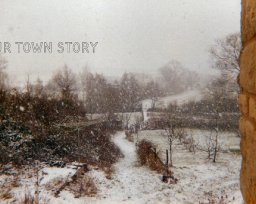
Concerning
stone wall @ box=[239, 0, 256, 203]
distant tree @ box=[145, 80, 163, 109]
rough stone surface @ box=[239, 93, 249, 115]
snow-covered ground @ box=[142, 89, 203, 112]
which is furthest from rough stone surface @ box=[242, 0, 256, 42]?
distant tree @ box=[145, 80, 163, 109]

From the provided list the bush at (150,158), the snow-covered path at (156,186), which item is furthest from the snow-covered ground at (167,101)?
the snow-covered path at (156,186)

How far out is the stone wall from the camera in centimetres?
105

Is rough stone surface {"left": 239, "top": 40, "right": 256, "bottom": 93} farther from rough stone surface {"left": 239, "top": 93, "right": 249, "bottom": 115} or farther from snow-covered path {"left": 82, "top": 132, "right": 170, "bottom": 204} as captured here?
snow-covered path {"left": 82, "top": 132, "right": 170, "bottom": 204}

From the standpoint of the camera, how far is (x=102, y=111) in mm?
36438

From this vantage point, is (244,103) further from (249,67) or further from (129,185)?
(129,185)

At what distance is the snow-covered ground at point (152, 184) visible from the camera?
36.3ft

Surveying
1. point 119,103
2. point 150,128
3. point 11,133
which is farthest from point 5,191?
point 119,103

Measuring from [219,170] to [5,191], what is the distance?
35.2ft

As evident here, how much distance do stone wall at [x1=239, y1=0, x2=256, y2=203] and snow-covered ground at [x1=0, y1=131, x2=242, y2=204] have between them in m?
9.82

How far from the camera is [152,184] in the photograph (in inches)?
519

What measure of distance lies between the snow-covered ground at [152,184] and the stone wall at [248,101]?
9.82 metres

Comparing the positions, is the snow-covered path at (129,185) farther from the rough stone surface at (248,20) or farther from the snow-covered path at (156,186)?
the rough stone surface at (248,20)

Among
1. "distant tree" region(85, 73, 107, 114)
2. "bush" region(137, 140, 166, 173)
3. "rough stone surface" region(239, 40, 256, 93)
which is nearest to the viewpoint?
"rough stone surface" region(239, 40, 256, 93)

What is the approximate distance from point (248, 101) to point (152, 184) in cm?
1259
